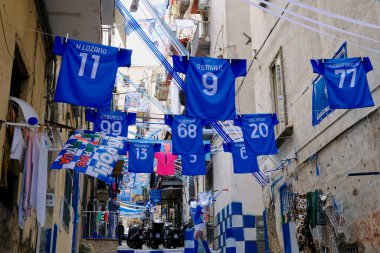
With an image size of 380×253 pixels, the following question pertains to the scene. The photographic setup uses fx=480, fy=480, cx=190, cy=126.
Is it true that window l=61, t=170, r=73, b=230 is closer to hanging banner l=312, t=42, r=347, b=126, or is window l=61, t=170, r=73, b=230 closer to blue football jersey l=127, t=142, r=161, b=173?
blue football jersey l=127, t=142, r=161, b=173

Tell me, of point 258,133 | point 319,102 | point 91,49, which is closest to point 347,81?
point 319,102

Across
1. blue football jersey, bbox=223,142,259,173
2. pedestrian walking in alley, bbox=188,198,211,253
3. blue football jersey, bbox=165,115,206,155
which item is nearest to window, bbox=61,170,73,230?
blue football jersey, bbox=165,115,206,155

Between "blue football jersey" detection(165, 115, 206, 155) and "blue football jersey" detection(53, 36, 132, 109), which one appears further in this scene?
"blue football jersey" detection(165, 115, 206, 155)

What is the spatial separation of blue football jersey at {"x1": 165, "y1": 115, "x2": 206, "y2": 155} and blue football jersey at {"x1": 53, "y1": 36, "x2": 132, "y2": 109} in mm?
4415

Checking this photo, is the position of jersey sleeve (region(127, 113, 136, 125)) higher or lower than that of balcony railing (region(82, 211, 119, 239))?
higher

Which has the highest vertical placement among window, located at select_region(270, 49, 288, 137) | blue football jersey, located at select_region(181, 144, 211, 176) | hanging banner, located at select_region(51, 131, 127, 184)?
window, located at select_region(270, 49, 288, 137)

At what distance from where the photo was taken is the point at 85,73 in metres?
7.83

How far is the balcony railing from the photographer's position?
2058cm

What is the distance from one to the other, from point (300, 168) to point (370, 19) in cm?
512

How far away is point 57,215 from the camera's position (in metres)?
10.9

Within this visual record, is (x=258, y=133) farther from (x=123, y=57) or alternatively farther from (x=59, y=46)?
(x=59, y=46)

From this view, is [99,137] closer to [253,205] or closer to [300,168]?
[300,168]

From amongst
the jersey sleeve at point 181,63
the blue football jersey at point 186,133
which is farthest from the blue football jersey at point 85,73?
the blue football jersey at point 186,133

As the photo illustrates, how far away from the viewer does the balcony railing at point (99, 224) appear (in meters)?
20.6
